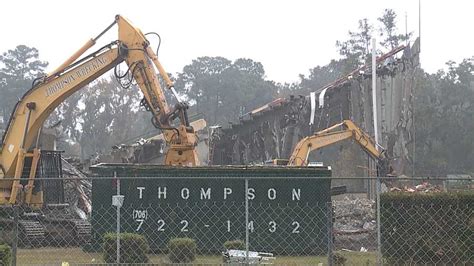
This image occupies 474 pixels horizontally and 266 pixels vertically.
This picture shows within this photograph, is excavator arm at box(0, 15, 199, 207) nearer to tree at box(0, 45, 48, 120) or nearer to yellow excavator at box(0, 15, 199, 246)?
yellow excavator at box(0, 15, 199, 246)

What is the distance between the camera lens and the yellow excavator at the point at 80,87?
19.2m

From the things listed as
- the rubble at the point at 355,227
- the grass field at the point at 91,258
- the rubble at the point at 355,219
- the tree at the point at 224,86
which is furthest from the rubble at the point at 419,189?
the tree at the point at 224,86

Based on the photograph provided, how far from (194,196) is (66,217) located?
5.34 m

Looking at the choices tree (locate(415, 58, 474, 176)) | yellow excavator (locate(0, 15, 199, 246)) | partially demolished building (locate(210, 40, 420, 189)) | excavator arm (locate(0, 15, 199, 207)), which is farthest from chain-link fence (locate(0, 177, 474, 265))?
tree (locate(415, 58, 474, 176))

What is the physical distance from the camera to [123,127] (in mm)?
80875

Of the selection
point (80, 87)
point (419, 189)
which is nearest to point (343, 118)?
point (419, 189)

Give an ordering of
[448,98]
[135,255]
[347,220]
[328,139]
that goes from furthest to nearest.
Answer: [448,98] < [328,139] < [347,220] < [135,255]

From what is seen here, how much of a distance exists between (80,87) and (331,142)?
11387mm

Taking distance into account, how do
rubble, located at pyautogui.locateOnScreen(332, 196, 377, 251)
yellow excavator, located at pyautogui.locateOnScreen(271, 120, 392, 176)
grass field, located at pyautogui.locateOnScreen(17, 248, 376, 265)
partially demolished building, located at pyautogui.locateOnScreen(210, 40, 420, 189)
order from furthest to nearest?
partially demolished building, located at pyautogui.locateOnScreen(210, 40, 420, 189)
yellow excavator, located at pyautogui.locateOnScreen(271, 120, 392, 176)
rubble, located at pyautogui.locateOnScreen(332, 196, 377, 251)
grass field, located at pyautogui.locateOnScreen(17, 248, 376, 265)

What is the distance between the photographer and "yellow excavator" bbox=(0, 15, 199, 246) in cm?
1920

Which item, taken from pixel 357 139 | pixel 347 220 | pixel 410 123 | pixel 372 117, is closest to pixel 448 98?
pixel 410 123

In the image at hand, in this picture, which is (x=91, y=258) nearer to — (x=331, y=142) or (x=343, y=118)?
(x=331, y=142)

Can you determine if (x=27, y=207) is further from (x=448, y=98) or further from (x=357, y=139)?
(x=448, y=98)

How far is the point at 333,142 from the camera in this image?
27375 millimetres
